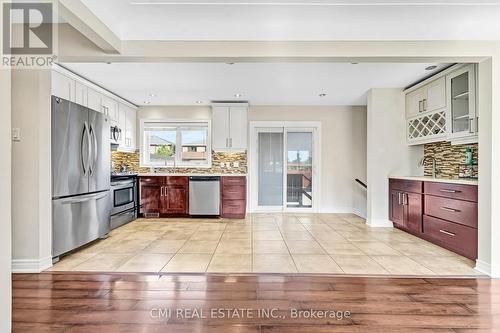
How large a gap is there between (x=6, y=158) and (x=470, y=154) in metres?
4.67

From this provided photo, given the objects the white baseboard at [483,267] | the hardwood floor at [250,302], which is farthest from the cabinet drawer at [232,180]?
the white baseboard at [483,267]

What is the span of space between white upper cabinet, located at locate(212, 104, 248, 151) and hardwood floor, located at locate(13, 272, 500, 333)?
12.7 feet

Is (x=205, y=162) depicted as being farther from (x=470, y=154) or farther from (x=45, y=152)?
(x=470, y=154)

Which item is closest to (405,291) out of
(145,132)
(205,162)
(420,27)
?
(420,27)

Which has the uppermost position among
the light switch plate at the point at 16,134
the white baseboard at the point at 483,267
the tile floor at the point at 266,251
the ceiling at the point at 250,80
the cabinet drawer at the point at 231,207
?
the ceiling at the point at 250,80

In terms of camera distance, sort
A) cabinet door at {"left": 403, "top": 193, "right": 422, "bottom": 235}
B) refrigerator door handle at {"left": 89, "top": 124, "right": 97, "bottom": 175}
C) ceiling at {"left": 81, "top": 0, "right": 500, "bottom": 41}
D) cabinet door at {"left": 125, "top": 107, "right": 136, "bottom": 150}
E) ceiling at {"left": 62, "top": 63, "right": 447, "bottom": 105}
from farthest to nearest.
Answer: cabinet door at {"left": 125, "top": 107, "right": 136, "bottom": 150} → cabinet door at {"left": 403, "top": 193, "right": 422, "bottom": 235} → ceiling at {"left": 62, "top": 63, "right": 447, "bottom": 105} → refrigerator door handle at {"left": 89, "top": 124, "right": 97, "bottom": 175} → ceiling at {"left": 81, "top": 0, "right": 500, "bottom": 41}

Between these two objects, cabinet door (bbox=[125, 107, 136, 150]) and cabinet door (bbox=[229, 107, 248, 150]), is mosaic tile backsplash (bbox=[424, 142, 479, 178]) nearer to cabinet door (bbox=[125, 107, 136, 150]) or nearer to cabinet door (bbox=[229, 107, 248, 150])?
cabinet door (bbox=[229, 107, 248, 150])

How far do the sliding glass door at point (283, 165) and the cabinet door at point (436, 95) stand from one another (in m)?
2.60

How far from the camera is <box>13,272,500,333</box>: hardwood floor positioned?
1.98 meters

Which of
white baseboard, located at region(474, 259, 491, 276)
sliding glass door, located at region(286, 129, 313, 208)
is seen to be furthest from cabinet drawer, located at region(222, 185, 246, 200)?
white baseboard, located at region(474, 259, 491, 276)

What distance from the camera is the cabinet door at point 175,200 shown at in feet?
19.9

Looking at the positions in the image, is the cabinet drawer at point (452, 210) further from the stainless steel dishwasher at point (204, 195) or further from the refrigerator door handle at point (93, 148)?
the refrigerator door handle at point (93, 148)

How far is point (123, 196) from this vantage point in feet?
17.6

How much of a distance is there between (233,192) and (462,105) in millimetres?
3906
